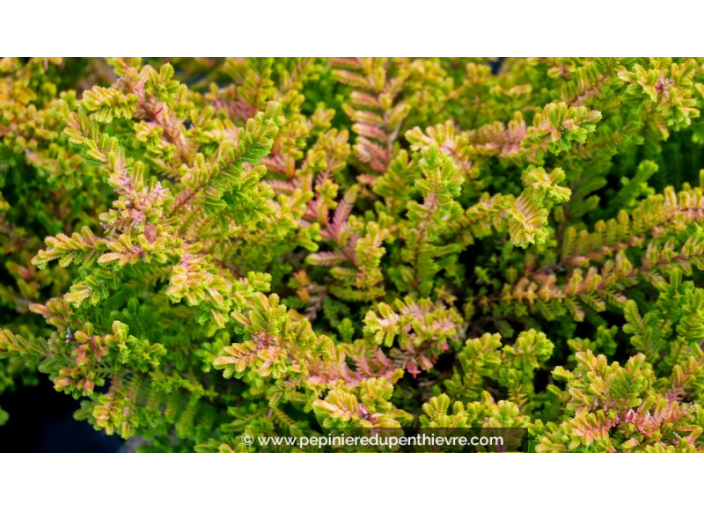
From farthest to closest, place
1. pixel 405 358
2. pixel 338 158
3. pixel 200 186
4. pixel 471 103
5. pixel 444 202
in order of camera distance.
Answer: pixel 471 103 → pixel 338 158 → pixel 405 358 → pixel 444 202 → pixel 200 186

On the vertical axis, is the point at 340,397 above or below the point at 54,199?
below

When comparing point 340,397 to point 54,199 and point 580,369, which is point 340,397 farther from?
point 54,199

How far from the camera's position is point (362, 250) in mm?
1400

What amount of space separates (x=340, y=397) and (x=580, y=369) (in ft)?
1.46

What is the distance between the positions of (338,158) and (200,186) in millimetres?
434

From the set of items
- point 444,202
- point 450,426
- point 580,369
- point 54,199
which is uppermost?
point 54,199

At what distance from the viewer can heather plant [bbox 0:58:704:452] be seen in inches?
48.1

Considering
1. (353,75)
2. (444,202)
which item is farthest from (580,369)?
(353,75)

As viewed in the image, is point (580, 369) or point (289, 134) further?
point (289, 134)

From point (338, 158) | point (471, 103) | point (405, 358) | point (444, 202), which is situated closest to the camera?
point (444, 202)

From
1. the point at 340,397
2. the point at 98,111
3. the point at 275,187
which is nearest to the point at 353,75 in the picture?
the point at 275,187

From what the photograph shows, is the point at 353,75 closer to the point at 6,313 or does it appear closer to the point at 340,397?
the point at 340,397

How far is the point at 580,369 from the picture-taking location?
1.28 metres

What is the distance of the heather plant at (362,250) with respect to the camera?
122 cm
